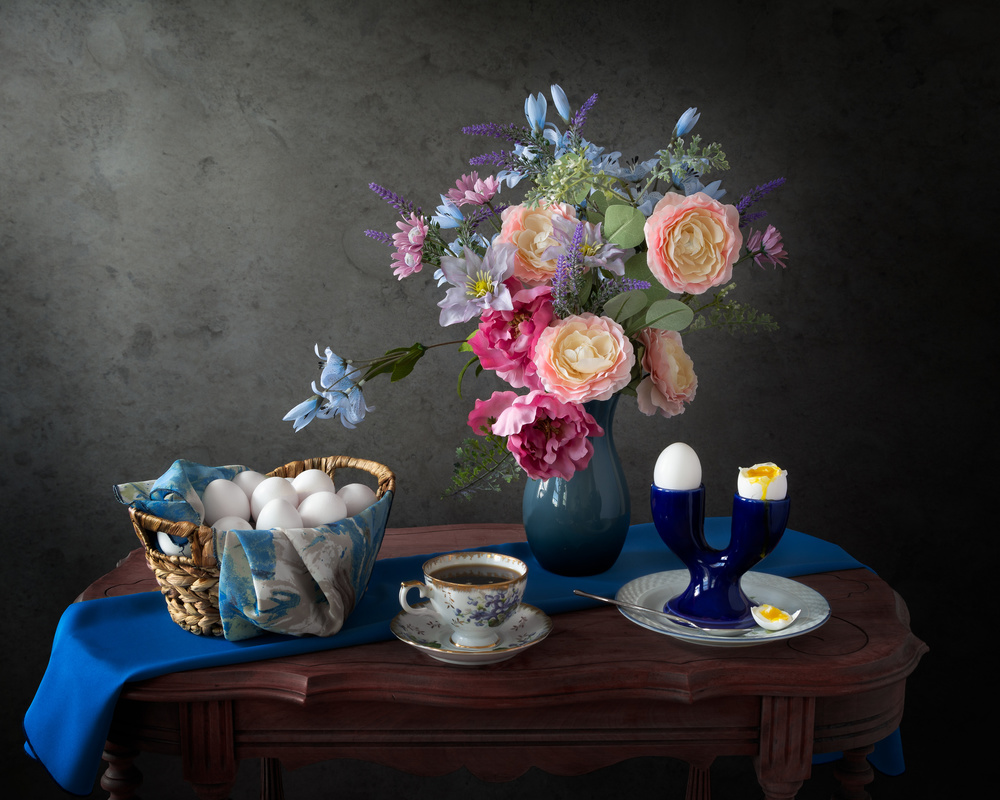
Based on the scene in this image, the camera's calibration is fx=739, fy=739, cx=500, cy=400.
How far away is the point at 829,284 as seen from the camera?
1.62m

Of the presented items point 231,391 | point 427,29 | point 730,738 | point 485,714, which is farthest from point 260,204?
point 730,738

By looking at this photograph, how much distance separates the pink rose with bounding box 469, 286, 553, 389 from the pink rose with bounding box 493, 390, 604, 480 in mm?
35

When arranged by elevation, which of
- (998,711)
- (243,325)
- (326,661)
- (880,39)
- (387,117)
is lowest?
(998,711)

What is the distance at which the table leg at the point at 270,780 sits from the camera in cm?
135

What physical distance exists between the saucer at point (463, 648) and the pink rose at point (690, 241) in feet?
1.33

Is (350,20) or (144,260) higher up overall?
→ (350,20)

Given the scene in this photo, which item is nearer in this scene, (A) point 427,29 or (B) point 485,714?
(B) point 485,714

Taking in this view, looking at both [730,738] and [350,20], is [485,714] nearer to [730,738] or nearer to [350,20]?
[730,738]

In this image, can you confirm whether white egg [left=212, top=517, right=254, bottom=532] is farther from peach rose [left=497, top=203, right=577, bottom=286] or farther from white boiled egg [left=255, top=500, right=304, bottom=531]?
peach rose [left=497, top=203, right=577, bottom=286]

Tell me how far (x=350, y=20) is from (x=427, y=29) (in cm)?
16

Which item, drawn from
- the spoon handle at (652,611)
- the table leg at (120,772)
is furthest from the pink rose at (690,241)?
the table leg at (120,772)

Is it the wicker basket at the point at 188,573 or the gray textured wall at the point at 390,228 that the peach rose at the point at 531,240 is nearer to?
the wicker basket at the point at 188,573

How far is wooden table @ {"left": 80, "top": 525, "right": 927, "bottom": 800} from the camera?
75 cm

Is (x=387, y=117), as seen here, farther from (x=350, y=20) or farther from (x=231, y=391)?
(x=231, y=391)
